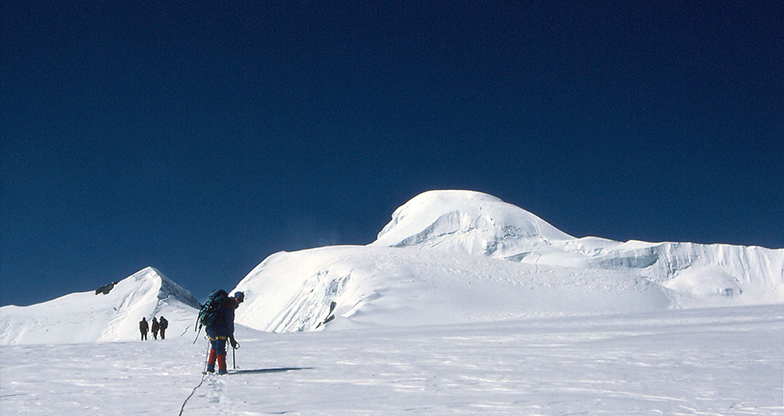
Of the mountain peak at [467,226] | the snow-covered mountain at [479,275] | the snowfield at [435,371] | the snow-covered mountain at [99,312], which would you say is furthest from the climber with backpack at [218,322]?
the mountain peak at [467,226]

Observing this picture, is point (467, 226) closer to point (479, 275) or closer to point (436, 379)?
point (479, 275)

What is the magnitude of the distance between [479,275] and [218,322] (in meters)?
49.5

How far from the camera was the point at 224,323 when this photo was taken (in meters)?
11.1

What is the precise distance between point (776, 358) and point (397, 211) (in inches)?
4805

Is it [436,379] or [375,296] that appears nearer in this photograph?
[436,379]

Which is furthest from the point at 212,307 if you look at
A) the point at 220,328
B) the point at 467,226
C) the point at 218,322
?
the point at 467,226

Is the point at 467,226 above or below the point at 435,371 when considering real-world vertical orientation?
above

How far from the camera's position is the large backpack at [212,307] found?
35.8 ft

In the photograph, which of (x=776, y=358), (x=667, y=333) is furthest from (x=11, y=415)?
(x=667, y=333)

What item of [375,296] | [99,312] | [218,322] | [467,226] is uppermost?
[467,226]

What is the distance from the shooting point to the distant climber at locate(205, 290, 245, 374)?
1074 cm

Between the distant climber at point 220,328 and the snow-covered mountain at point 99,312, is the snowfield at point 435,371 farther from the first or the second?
the snow-covered mountain at point 99,312

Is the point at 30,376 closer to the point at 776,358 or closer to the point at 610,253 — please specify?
the point at 776,358

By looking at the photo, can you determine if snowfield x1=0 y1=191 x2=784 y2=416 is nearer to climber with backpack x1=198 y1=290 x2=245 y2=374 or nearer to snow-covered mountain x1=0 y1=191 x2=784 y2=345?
climber with backpack x1=198 y1=290 x2=245 y2=374
